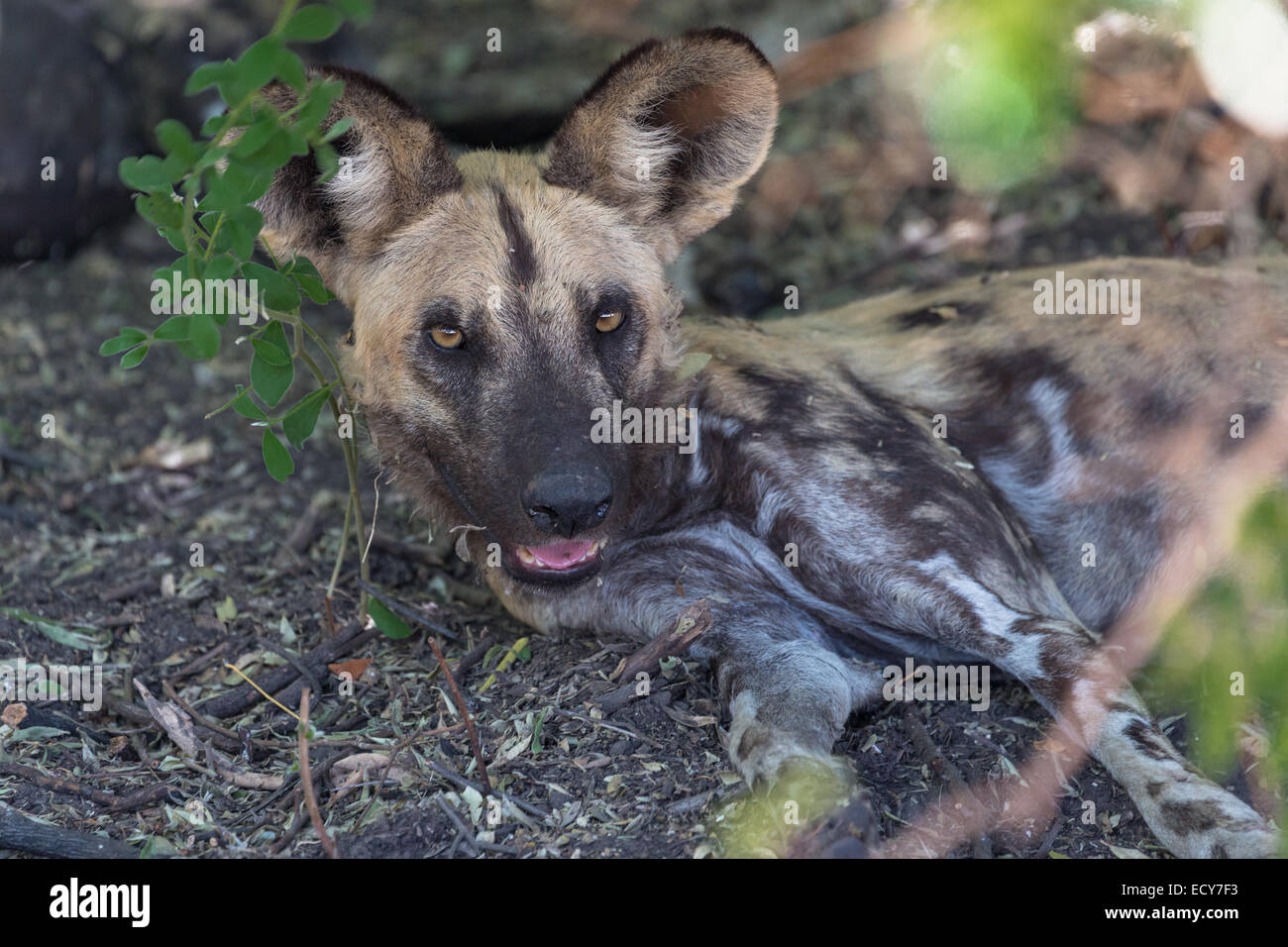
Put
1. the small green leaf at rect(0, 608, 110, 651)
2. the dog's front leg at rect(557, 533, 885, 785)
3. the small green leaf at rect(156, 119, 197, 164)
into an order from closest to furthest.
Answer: the small green leaf at rect(156, 119, 197, 164), the dog's front leg at rect(557, 533, 885, 785), the small green leaf at rect(0, 608, 110, 651)

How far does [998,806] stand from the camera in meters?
2.18

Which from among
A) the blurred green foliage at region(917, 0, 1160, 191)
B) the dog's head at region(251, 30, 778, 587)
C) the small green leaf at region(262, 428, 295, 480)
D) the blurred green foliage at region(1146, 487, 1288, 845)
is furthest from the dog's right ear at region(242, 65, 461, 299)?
the blurred green foliage at region(1146, 487, 1288, 845)

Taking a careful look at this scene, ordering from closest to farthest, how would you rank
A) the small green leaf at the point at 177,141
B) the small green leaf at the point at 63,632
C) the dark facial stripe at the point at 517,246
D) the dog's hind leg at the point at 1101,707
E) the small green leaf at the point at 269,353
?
the small green leaf at the point at 177,141 < the dog's hind leg at the point at 1101,707 < the small green leaf at the point at 269,353 < the dark facial stripe at the point at 517,246 < the small green leaf at the point at 63,632

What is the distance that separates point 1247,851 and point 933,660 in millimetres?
773

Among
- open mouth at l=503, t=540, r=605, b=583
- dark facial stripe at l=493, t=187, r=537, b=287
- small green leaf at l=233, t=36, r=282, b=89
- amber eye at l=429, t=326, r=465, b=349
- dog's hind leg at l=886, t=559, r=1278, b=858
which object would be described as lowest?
dog's hind leg at l=886, t=559, r=1278, b=858

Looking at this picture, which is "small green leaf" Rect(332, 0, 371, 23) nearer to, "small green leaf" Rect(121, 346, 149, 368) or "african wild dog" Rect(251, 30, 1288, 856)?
"african wild dog" Rect(251, 30, 1288, 856)

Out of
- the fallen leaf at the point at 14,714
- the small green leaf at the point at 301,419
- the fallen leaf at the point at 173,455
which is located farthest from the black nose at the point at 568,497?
the fallen leaf at the point at 173,455

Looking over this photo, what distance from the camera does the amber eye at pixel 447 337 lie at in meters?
2.45

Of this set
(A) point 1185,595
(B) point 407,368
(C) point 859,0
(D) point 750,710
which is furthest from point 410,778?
(C) point 859,0

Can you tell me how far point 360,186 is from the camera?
2.49m

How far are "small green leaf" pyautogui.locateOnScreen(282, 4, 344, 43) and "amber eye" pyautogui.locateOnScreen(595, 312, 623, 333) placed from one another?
84cm

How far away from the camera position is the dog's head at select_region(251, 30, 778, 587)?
2371 millimetres

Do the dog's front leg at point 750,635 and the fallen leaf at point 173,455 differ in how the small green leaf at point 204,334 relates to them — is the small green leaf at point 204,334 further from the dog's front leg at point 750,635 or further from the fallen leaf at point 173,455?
the fallen leaf at point 173,455

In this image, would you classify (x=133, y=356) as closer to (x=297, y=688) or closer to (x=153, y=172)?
(x=153, y=172)
